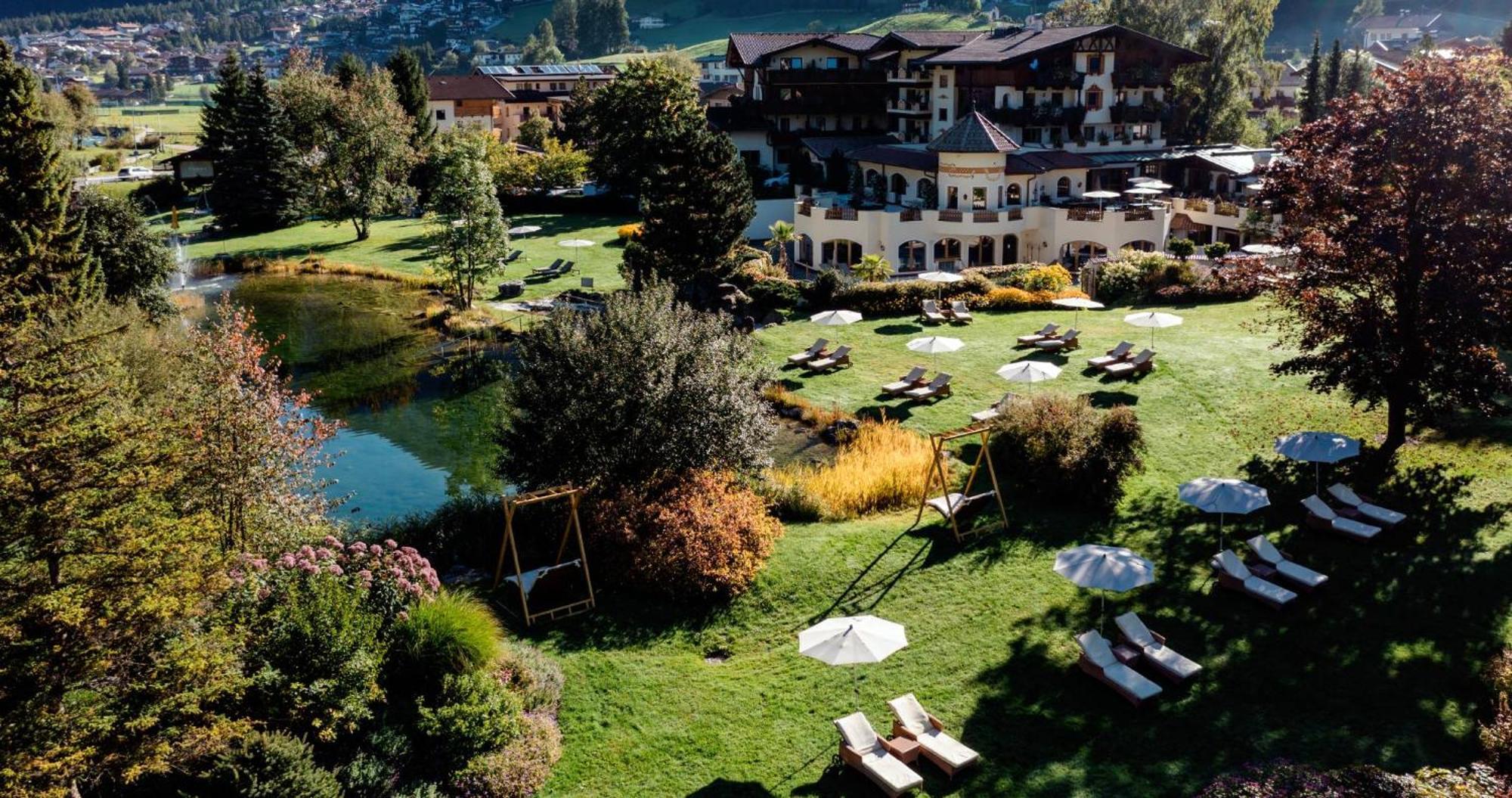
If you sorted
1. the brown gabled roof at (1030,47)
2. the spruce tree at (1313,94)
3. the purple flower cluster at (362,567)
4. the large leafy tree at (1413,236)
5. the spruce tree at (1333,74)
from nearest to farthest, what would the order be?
1. the purple flower cluster at (362,567)
2. the large leafy tree at (1413,236)
3. the brown gabled roof at (1030,47)
4. the spruce tree at (1333,74)
5. the spruce tree at (1313,94)

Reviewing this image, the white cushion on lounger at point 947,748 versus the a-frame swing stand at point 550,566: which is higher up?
the a-frame swing stand at point 550,566

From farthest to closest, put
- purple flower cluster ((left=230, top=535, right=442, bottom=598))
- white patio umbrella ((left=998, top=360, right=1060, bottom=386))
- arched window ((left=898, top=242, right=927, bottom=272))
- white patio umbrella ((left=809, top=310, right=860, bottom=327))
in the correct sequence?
arched window ((left=898, top=242, right=927, bottom=272)), white patio umbrella ((left=809, top=310, right=860, bottom=327)), white patio umbrella ((left=998, top=360, right=1060, bottom=386)), purple flower cluster ((left=230, top=535, right=442, bottom=598))

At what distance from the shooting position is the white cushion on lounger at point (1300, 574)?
712 inches

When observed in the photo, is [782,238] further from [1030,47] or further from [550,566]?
[550,566]

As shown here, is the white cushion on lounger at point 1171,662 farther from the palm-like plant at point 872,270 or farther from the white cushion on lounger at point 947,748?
the palm-like plant at point 872,270

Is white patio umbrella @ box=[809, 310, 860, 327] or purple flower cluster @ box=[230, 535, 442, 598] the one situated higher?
white patio umbrella @ box=[809, 310, 860, 327]

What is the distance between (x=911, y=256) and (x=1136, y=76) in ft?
56.6

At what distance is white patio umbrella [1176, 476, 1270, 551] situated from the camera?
62.4 ft

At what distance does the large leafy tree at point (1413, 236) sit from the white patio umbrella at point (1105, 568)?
8.25 meters

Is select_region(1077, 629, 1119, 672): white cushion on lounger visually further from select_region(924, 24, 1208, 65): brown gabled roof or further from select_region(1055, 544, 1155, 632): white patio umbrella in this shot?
select_region(924, 24, 1208, 65): brown gabled roof

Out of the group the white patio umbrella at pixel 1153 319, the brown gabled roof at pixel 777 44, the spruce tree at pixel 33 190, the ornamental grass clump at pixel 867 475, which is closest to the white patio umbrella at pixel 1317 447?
the ornamental grass clump at pixel 867 475

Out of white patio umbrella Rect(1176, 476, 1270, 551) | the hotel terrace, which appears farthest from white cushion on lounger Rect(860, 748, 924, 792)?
the hotel terrace

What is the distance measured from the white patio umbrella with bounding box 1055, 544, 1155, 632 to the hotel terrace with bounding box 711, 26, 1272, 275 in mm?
34389

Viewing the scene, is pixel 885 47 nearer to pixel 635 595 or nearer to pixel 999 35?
pixel 999 35
